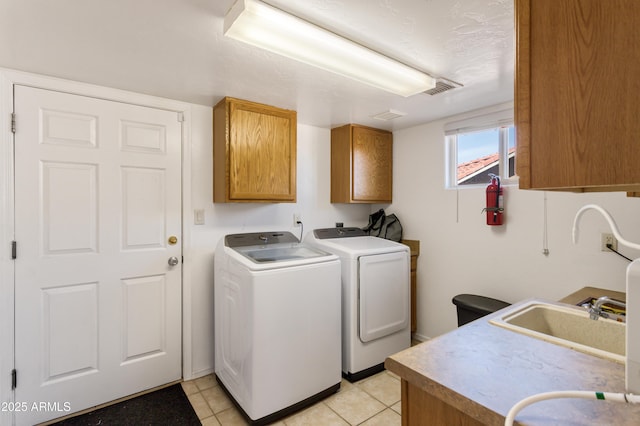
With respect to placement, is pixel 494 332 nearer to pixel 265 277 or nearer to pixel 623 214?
pixel 265 277

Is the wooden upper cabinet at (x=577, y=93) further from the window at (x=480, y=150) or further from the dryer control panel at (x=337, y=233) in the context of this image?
the dryer control panel at (x=337, y=233)

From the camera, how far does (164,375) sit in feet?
7.48

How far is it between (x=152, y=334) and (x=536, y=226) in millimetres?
2949

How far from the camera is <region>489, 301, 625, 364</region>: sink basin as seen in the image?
1142 mm

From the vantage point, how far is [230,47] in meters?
1.55

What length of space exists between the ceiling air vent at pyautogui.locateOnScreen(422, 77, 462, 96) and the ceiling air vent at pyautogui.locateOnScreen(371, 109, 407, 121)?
0.44 meters

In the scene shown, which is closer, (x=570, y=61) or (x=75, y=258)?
(x=570, y=61)

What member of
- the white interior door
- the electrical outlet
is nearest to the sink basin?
the electrical outlet

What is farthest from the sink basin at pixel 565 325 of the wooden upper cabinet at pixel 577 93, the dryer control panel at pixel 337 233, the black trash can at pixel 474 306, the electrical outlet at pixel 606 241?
the dryer control panel at pixel 337 233

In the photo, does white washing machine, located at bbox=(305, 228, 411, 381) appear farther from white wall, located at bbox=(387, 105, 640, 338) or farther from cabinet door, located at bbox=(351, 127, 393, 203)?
cabinet door, located at bbox=(351, 127, 393, 203)

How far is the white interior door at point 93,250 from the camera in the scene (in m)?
1.86

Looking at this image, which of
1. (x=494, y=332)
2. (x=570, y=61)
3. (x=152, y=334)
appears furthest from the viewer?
(x=152, y=334)

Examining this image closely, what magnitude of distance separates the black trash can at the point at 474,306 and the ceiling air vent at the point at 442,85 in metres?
1.58

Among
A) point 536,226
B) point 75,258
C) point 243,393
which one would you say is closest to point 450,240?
point 536,226
